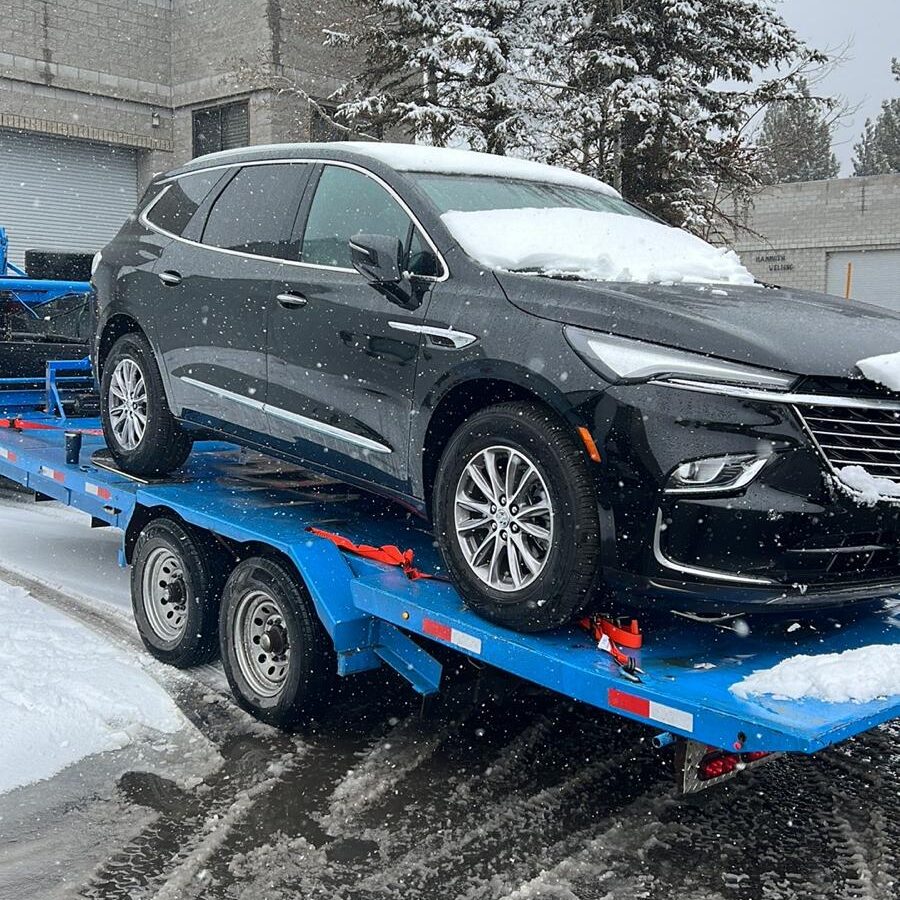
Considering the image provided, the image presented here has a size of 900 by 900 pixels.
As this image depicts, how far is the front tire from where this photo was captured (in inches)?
134

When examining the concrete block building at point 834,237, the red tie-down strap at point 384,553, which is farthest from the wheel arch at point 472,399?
the concrete block building at point 834,237

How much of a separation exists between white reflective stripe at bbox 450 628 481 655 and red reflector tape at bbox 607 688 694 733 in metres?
0.58

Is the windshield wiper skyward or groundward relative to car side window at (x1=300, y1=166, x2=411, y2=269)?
groundward

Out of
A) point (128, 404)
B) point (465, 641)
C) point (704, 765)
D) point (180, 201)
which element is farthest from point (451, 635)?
point (180, 201)

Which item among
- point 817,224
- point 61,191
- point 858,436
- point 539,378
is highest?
point 817,224

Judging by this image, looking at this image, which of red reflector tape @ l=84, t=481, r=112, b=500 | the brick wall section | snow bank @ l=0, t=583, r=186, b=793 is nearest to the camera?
snow bank @ l=0, t=583, r=186, b=793

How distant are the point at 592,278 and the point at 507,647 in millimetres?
1366

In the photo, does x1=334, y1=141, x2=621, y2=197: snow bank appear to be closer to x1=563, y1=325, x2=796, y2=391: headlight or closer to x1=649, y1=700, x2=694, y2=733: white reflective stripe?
x1=563, y1=325, x2=796, y2=391: headlight

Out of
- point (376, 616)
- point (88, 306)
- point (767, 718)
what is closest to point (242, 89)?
point (88, 306)

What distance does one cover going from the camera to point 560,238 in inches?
164

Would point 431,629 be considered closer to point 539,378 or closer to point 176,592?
point 539,378

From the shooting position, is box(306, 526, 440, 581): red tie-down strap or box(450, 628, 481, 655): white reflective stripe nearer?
box(450, 628, 481, 655): white reflective stripe

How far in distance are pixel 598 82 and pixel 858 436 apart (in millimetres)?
14171

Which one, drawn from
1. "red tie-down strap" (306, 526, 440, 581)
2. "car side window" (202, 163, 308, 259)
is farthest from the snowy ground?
"car side window" (202, 163, 308, 259)
